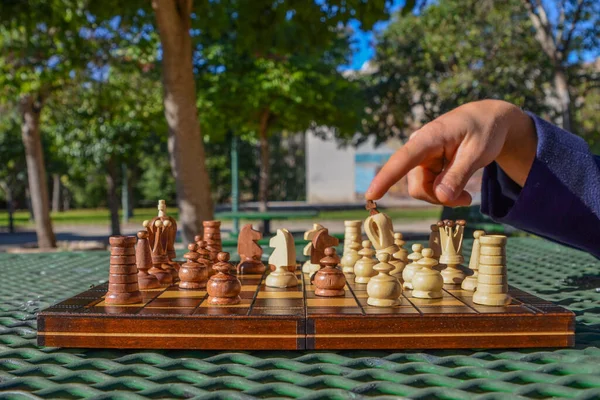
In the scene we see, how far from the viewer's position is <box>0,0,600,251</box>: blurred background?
15.7ft

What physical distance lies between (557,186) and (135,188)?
33013 millimetres

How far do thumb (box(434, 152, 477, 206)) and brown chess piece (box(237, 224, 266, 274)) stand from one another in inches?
37.3

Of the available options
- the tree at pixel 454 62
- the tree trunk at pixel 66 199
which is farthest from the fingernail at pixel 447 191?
the tree trunk at pixel 66 199

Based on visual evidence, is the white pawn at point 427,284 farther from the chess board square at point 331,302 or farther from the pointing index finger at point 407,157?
the pointing index finger at point 407,157

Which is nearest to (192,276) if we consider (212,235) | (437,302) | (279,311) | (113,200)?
(279,311)

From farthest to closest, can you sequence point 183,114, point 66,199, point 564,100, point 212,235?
point 66,199 < point 564,100 < point 183,114 < point 212,235

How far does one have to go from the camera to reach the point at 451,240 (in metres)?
1.87

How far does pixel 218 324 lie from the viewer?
120cm

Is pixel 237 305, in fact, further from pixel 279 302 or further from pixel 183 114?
pixel 183 114

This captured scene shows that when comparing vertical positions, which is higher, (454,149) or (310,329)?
(454,149)

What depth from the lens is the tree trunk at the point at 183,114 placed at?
4.55 m

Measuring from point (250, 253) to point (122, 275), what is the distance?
0.70 m

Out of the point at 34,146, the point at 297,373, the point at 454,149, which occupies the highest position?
the point at 34,146

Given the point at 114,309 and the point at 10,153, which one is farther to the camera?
the point at 10,153
